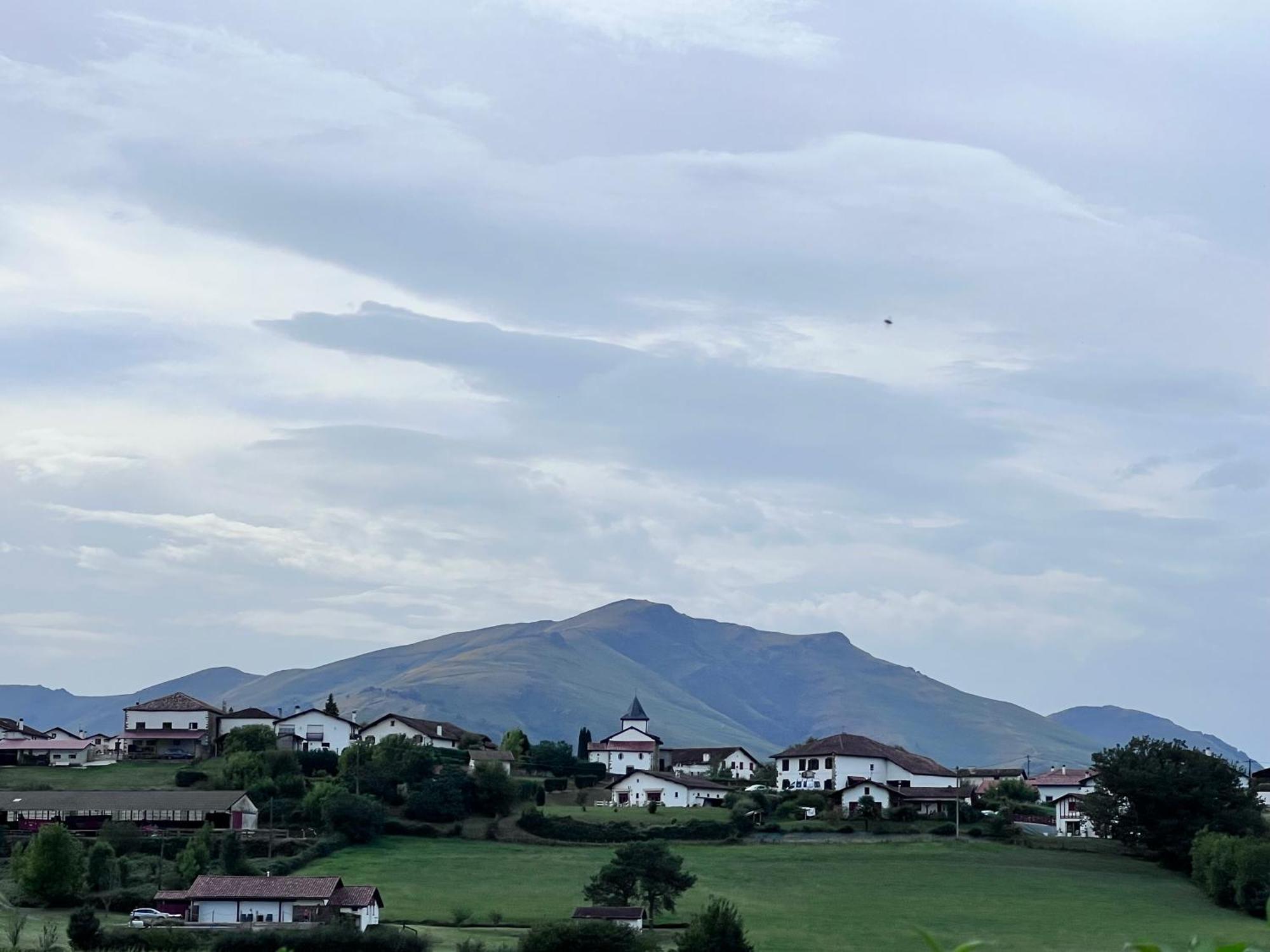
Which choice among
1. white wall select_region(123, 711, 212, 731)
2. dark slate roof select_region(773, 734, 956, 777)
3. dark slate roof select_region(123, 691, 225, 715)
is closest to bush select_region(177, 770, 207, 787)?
dark slate roof select_region(123, 691, 225, 715)

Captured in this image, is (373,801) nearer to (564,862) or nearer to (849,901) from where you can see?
(564,862)

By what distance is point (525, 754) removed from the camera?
128 meters

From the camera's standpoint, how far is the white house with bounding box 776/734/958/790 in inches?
4803

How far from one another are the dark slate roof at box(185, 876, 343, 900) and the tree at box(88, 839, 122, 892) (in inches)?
272

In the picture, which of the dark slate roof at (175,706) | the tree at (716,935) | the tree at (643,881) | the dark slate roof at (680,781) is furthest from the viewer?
the dark slate roof at (175,706)

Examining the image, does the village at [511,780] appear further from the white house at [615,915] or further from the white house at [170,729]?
the white house at [615,915]

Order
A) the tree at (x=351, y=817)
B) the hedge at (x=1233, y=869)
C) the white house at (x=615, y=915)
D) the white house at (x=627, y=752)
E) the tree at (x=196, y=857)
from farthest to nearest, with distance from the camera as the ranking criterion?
the white house at (x=627, y=752), the tree at (x=351, y=817), the tree at (x=196, y=857), the hedge at (x=1233, y=869), the white house at (x=615, y=915)

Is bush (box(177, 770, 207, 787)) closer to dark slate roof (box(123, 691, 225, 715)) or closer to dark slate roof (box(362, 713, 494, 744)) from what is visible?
dark slate roof (box(123, 691, 225, 715))

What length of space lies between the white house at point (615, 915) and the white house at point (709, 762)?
70.7 m

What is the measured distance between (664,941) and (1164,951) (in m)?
60.9

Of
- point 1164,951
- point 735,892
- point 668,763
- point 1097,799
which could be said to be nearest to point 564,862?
point 735,892

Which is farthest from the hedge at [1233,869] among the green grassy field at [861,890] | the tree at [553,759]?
the tree at [553,759]

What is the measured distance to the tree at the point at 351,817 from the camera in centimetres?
9312

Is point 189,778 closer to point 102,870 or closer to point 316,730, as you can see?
point 316,730
